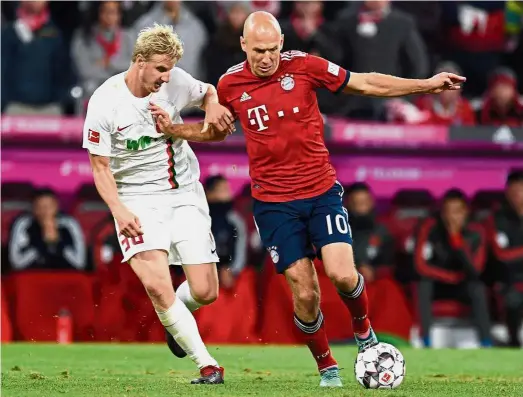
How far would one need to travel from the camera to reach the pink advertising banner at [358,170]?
1429 cm

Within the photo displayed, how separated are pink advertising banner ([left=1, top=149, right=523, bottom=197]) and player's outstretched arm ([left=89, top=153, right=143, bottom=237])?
5954 millimetres

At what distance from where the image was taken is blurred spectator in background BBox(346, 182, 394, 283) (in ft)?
45.1

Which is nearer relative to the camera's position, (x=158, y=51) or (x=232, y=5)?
(x=158, y=51)

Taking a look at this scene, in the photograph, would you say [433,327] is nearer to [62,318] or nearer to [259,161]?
[62,318]

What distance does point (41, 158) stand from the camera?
47.0ft

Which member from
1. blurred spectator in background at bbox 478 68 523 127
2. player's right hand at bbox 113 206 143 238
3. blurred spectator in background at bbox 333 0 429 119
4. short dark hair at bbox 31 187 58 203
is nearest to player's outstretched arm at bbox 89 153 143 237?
player's right hand at bbox 113 206 143 238

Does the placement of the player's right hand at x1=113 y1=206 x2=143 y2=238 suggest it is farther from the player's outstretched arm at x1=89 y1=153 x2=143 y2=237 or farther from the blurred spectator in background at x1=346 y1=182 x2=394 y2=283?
the blurred spectator in background at x1=346 y1=182 x2=394 y2=283

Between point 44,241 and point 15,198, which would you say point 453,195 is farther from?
point 15,198

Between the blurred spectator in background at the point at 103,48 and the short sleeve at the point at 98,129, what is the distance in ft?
21.2

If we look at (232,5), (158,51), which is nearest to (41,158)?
(232,5)

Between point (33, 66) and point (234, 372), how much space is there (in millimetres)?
6364

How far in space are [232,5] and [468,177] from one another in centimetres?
382

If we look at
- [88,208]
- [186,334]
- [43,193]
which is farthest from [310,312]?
[88,208]

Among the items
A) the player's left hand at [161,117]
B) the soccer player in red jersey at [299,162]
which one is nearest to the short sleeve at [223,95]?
the soccer player in red jersey at [299,162]
